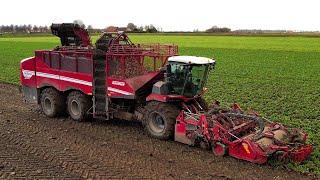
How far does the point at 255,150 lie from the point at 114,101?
474 centimetres

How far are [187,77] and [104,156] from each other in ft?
9.14

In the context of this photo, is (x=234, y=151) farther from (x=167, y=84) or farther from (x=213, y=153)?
(x=167, y=84)

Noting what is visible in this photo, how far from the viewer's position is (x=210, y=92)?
18.7 meters

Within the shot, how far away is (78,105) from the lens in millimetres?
12719

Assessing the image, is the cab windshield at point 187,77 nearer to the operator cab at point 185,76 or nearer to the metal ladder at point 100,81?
the operator cab at point 185,76

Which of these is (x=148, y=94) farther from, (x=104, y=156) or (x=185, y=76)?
(x=104, y=156)

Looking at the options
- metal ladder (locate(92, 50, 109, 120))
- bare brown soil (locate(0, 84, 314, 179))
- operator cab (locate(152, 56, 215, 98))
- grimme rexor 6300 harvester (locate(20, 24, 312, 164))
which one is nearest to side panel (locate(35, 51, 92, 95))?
grimme rexor 6300 harvester (locate(20, 24, 312, 164))


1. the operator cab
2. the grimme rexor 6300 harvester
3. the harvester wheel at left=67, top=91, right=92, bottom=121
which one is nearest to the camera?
the grimme rexor 6300 harvester

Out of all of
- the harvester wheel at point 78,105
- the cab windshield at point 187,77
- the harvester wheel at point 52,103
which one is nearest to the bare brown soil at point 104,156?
the harvester wheel at point 78,105

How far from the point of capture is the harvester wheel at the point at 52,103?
43.8ft

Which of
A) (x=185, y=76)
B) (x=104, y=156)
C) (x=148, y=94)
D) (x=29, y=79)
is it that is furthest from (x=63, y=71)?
(x=104, y=156)

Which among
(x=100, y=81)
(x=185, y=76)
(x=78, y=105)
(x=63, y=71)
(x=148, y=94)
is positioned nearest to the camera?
(x=185, y=76)

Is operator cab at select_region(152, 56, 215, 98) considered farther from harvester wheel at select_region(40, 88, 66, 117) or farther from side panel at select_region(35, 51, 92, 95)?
harvester wheel at select_region(40, 88, 66, 117)

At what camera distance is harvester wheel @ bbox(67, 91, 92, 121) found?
12570 millimetres
